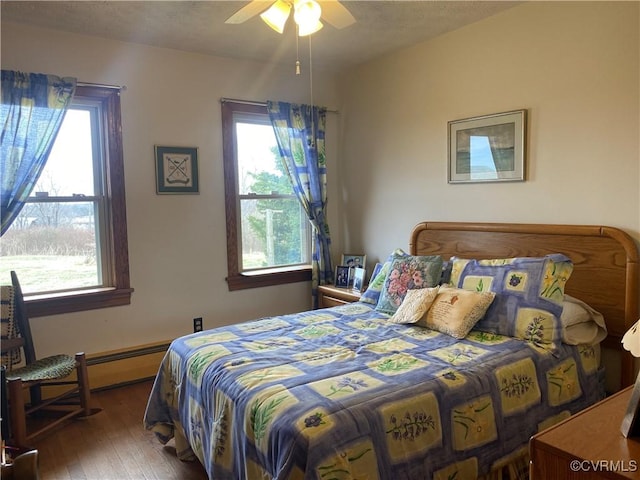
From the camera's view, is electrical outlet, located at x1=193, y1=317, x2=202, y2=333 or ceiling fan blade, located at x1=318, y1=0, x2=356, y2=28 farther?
electrical outlet, located at x1=193, y1=317, x2=202, y2=333

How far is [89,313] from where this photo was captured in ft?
10.6

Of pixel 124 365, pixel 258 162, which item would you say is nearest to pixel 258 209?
pixel 258 162

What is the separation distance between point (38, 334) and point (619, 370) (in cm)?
353

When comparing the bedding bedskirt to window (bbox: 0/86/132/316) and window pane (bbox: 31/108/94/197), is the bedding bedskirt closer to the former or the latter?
window (bbox: 0/86/132/316)

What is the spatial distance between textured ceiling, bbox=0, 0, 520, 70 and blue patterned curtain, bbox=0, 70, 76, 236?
382 millimetres

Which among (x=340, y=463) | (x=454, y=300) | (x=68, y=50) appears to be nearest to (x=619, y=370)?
(x=454, y=300)

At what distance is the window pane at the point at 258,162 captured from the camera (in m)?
3.87

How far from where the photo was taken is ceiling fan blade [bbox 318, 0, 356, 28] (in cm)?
213

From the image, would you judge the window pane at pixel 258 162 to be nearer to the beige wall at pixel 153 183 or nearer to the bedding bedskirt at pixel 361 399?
the beige wall at pixel 153 183

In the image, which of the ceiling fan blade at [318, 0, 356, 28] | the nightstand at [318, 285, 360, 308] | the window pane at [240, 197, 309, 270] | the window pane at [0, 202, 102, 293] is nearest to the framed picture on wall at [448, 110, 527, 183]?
the nightstand at [318, 285, 360, 308]

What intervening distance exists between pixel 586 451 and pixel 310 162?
3.16 meters

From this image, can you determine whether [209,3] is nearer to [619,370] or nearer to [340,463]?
[340,463]

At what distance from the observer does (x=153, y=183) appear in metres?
3.44

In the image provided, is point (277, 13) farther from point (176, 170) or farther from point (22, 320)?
point (22, 320)
